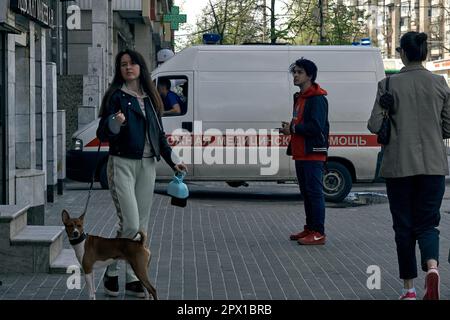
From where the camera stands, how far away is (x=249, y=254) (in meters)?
10.5

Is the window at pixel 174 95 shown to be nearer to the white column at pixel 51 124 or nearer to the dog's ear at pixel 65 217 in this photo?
the white column at pixel 51 124

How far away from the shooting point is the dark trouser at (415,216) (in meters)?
7.71

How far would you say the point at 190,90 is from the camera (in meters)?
17.4

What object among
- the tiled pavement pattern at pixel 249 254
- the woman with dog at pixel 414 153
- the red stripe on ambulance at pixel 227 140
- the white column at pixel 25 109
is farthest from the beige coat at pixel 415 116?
the red stripe on ambulance at pixel 227 140

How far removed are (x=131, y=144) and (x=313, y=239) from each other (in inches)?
157

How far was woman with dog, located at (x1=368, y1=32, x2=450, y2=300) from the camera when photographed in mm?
7730

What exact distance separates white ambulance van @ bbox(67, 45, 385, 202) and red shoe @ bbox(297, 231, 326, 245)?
6.05 m

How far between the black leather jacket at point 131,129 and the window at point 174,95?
30.6 feet

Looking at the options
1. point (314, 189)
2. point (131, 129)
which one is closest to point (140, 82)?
point (131, 129)

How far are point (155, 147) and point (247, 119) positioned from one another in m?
9.56

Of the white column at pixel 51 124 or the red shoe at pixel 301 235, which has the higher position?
the white column at pixel 51 124

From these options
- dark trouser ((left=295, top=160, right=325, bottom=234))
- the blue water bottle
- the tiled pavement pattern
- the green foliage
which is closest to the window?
the tiled pavement pattern
